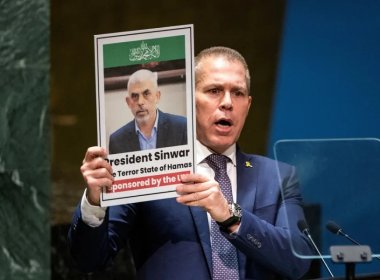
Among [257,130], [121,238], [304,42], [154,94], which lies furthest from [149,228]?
[304,42]

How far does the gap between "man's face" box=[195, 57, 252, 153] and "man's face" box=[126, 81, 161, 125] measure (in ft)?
1.67

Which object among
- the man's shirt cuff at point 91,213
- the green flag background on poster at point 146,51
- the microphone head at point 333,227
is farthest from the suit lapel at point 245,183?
the green flag background on poster at point 146,51

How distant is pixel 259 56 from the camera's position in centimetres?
467

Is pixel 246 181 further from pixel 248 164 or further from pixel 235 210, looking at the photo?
pixel 235 210

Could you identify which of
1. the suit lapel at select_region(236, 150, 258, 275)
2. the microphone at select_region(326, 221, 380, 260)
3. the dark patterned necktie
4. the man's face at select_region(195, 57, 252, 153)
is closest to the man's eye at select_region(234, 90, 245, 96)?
the man's face at select_region(195, 57, 252, 153)

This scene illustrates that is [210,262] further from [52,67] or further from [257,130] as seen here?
[52,67]

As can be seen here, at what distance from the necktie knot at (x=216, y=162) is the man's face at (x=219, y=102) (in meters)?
0.03

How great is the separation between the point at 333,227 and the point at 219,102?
0.84 m

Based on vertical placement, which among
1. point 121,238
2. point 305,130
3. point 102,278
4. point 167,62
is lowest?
point 102,278

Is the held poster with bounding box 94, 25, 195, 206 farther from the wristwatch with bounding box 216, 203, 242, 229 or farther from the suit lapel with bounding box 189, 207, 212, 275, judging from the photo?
the suit lapel with bounding box 189, 207, 212, 275

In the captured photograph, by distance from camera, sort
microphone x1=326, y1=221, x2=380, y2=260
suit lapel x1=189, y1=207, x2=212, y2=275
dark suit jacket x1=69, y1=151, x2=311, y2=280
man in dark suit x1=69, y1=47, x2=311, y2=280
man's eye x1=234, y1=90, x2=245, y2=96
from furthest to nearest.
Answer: man's eye x1=234, y1=90, x2=245, y2=96 < suit lapel x1=189, y1=207, x2=212, y2=275 < dark suit jacket x1=69, y1=151, x2=311, y2=280 < man in dark suit x1=69, y1=47, x2=311, y2=280 < microphone x1=326, y1=221, x2=380, y2=260

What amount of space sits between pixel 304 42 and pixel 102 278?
5.55 ft

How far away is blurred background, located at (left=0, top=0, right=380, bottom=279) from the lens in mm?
4266

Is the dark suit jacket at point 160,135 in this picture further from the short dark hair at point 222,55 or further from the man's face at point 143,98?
the short dark hair at point 222,55
